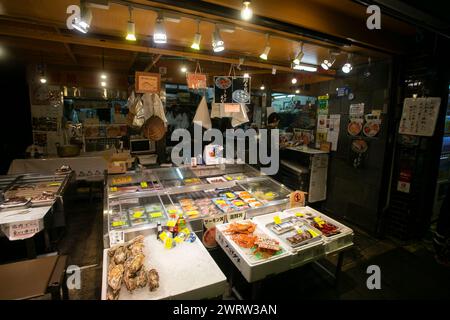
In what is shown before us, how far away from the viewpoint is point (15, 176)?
3680 millimetres

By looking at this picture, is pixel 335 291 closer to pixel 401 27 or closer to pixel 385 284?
pixel 385 284

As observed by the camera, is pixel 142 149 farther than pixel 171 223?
Yes

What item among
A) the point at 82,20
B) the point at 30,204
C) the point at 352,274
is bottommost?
the point at 352,274

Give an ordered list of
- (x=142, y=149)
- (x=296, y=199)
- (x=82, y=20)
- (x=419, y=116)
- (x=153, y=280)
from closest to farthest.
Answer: (x=153, y=280)
(x=82, y=20)
(x=296, y=199)
(x=419, y=116)
(x=142, y=149)

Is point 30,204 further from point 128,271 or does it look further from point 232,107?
point 232,107

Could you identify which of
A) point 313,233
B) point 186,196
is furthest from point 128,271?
point 313,233

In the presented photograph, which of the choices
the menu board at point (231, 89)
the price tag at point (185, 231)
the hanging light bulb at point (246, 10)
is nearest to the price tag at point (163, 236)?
the price tag at point (185, 231)

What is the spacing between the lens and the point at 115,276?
1721 millimetres

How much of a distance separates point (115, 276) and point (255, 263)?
1.13 m

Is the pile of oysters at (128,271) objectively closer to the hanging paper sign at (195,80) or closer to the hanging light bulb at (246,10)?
the hanging light bulb at (246,10)

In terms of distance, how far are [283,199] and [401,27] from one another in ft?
Result: 9.92

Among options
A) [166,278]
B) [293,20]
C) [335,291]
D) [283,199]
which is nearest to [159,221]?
[166,278]

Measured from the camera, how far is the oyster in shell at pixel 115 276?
5.44 ft

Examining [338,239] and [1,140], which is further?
[1,140]
